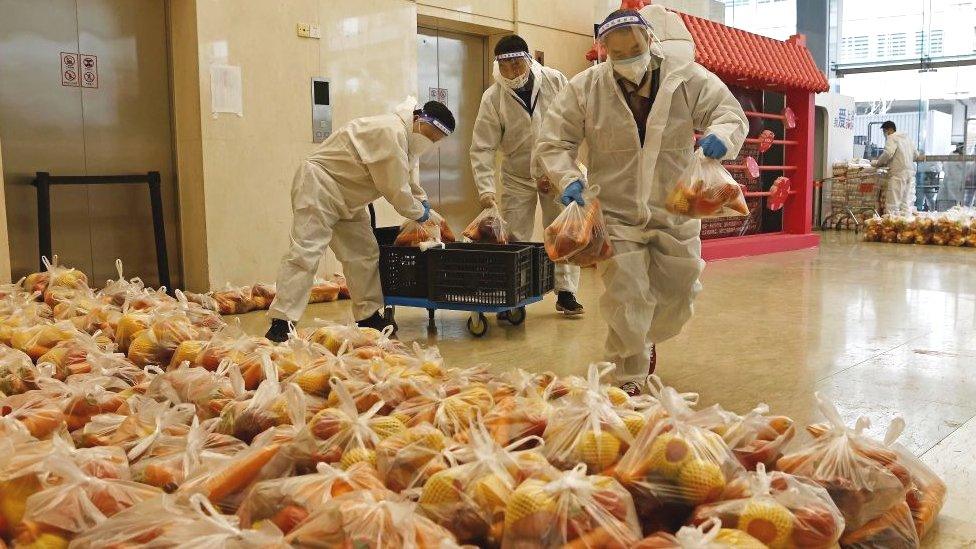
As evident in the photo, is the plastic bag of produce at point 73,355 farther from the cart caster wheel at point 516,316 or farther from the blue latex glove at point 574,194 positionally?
the cart caster wheel at point 516,316

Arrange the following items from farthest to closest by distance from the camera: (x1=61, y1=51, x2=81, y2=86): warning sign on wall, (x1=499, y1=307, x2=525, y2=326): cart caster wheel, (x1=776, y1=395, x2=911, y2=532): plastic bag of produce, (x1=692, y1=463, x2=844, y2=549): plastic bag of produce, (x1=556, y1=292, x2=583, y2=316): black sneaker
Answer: (x1=61, y1=51, x2=81, y2=86): warning sign on wall, (x1=556, y1=292, x2=583, y2=316): black sneaker, (x1=499, y1=307, x2=525, y2=326): cart caster wheel, (x1=776, y1=395, x2=911, y2=532): plastic bag of produce, (x1=692, y1=463, x2=844, y2=549): plastic bag of produce

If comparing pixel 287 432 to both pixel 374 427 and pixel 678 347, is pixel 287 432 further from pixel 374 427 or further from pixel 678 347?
pixel 678 347

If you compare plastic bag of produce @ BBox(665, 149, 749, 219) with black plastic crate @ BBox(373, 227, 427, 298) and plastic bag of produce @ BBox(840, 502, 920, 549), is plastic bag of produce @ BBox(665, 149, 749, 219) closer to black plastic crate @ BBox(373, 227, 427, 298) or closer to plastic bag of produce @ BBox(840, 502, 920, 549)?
plastic bag of produce @ BBox(840, 502, 920, 549)

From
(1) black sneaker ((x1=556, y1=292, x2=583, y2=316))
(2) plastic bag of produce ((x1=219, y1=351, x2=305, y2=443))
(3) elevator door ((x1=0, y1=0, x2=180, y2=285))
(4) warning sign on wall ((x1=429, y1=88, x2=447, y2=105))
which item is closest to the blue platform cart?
(1) black sneaker ((x1=556, y1=292, x2=583, y2=316))

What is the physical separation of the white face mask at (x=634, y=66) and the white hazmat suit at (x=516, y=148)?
197cm

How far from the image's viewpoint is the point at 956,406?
3160 mm

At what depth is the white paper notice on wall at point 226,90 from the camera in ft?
20.3

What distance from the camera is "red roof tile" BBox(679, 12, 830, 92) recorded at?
8.30 meters

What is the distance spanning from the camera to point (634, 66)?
3225mm

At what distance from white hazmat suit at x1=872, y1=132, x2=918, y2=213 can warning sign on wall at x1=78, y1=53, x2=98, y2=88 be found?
11.1m

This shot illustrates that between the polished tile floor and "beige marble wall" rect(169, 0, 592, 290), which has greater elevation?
"beige marble wall" rect(169, 0, 592, 290)

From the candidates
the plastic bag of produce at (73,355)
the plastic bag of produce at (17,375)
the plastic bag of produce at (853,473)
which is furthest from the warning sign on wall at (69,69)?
the plastic bag of produce at (853,473)

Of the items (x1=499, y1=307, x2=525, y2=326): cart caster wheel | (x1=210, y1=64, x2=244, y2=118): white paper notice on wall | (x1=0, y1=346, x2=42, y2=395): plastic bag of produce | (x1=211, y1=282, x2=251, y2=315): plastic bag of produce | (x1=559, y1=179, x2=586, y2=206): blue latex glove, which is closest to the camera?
(x1=0, y1=346, x2=42, y2=395): plastic bag of produce

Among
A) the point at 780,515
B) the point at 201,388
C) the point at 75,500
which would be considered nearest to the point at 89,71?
the point at 201,388
